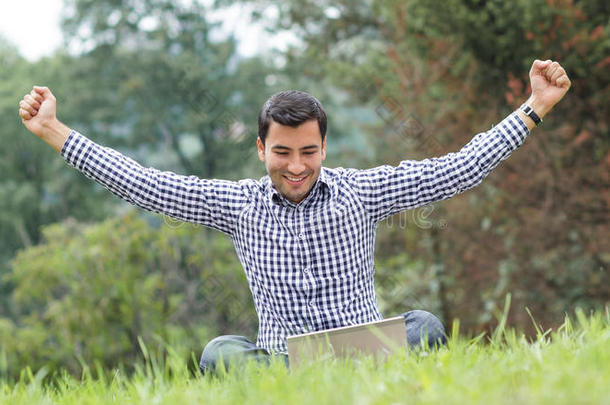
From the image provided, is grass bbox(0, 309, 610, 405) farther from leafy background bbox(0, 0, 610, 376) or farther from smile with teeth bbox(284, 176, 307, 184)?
smile with teeth bbox(284, 176, 307, 184)

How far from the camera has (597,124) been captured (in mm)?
5668

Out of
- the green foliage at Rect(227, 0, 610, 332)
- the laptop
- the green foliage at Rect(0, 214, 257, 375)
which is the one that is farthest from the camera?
the green foliage at Rect(0, 214, 257, 375)

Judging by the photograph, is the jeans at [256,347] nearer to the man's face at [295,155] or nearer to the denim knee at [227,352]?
the denim knee at [227,352]

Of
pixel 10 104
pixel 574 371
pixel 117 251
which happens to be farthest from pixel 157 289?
pixel 10 104

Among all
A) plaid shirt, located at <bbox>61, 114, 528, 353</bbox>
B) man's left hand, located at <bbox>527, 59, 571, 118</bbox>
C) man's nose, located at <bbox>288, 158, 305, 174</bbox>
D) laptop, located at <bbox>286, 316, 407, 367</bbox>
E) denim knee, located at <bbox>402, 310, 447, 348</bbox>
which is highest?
man's left hand, located at <bbox>527, 59, 571, 118</bbox>

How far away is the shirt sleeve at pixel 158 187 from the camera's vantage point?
2.62 meters

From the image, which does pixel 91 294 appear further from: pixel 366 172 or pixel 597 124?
pixel 366 172

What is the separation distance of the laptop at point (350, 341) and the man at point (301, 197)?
43cm

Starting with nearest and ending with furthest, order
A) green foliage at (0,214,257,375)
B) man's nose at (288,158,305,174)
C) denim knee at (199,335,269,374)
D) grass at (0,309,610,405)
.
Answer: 1. grass at (0,309,610,405)
2. denim knee at (199,335,269,374)
3. man's nose at (288,158,305,174)
4. green foliage at (0,214,257,375)

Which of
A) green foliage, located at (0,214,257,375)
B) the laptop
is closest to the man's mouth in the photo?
the laptop

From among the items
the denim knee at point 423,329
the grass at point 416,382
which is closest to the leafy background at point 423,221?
the grass at point 416,382

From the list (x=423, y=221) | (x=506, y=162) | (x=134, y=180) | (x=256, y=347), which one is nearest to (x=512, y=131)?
(x=256, y=347)

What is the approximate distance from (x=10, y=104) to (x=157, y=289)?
10.8m

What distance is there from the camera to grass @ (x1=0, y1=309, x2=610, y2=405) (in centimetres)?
133
